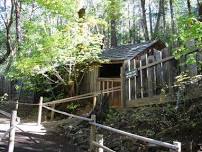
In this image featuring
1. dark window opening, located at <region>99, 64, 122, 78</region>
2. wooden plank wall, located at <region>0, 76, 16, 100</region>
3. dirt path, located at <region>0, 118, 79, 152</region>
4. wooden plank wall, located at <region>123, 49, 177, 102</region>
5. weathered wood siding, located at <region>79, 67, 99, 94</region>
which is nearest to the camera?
dirt path, located at <region>0, 118, 79, 152</region>

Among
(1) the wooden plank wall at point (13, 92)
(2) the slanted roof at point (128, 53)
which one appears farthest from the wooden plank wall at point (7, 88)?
(2) the slanted roof at point (128, 53)

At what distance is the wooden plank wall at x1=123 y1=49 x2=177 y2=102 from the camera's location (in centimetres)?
1148

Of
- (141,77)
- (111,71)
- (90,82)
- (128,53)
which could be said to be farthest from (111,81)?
(141,77)

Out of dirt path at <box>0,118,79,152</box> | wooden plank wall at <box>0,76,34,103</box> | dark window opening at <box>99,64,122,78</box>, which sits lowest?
dirt path at <box>0,118,79,152</box>

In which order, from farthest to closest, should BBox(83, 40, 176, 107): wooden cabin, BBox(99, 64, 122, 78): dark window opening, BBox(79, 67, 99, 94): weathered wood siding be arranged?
BBox(99, 64, 122, 78): dark window opening, BBox(79, 67, 99, 94): weathered wood siding, BBox(83, 40, 176, 107): wooden cabin

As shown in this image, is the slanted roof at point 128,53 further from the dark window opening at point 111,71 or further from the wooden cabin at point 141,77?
the dark window opening at point 111,71

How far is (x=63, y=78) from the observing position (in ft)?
63.9

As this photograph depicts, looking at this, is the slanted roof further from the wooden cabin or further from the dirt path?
the dirt path

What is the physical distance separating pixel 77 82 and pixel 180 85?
10264 mm

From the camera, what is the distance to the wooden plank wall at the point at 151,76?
11484 millimetres

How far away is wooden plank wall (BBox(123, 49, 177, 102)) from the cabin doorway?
2.01 meters

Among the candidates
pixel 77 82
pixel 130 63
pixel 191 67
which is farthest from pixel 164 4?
pixel 191 67

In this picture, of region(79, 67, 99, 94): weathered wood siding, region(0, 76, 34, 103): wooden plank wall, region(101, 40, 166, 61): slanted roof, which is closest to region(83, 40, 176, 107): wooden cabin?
region(101, 40, 166, 61): slanted roof

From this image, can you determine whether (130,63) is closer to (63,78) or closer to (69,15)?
(69,15)
